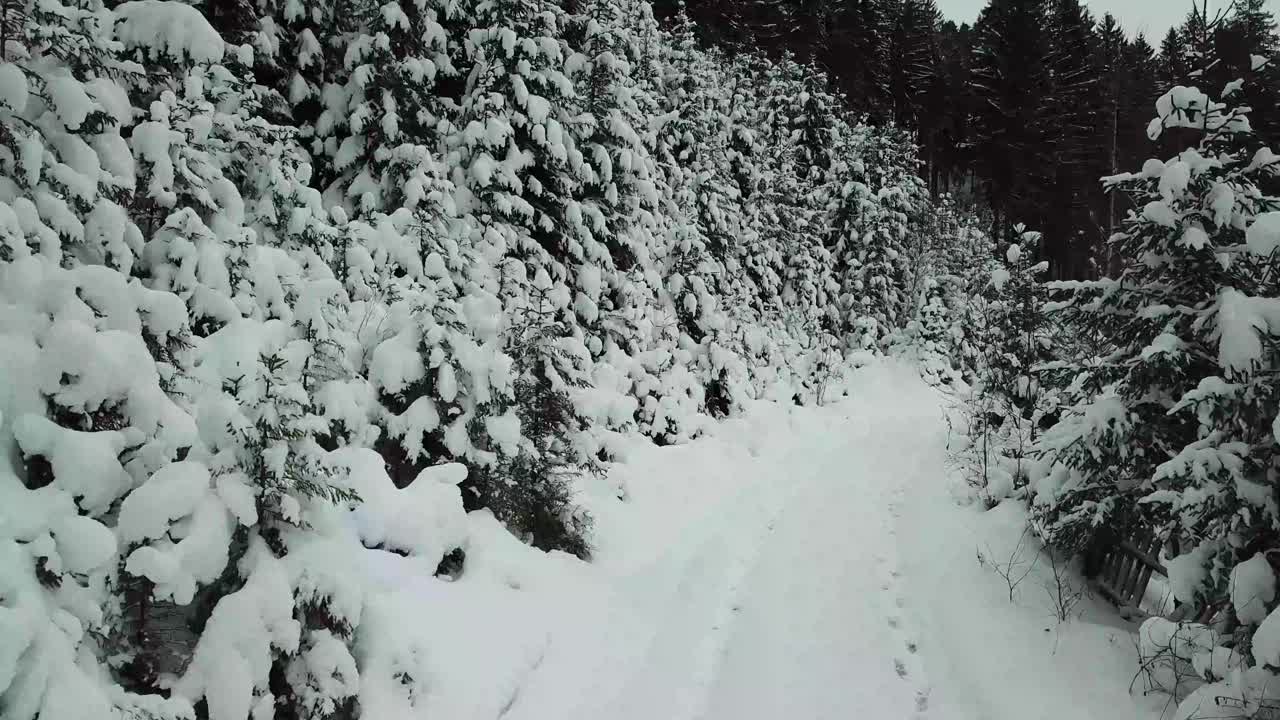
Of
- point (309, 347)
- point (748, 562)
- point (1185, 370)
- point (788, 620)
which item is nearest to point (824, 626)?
point (788, 620)

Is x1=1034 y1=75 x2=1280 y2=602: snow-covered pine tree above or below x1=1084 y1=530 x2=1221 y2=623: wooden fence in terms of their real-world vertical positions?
above

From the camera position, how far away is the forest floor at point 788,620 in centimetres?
446

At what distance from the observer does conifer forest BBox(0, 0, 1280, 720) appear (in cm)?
296

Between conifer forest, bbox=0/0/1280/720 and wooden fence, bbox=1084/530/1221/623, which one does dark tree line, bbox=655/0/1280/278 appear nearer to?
conifer forest, bbox=0/0/1280/720

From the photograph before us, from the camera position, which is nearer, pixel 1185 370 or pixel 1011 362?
pixel 1185 370

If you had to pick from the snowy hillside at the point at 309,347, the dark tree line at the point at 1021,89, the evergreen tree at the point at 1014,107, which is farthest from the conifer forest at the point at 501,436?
the evergreen tree at the point at 1014,107

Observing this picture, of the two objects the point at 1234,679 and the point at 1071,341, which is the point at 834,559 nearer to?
the point at 1234,679

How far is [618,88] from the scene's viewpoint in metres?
11.4

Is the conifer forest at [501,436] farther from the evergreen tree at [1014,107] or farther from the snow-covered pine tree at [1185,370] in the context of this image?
the evergreen tree at [1014,107]

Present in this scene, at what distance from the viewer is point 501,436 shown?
570 centimetres

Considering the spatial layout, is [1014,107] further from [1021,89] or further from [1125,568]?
[1125,568]

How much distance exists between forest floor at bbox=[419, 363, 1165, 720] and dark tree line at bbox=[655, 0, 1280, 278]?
24.5 meters

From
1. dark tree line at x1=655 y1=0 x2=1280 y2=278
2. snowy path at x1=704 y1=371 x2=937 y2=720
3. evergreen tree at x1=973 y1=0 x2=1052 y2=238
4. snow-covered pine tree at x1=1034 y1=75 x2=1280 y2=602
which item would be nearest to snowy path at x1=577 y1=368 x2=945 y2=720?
snowy path at x1=704 y1=371 x2=937 y2=720

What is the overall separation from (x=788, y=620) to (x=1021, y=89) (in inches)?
1422
